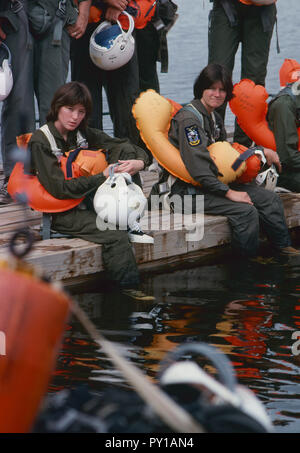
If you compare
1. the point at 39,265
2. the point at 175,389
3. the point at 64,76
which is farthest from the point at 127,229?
the point at 175,389

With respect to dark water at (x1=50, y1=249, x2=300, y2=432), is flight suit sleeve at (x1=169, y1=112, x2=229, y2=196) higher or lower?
higher

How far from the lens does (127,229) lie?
514 centimetres

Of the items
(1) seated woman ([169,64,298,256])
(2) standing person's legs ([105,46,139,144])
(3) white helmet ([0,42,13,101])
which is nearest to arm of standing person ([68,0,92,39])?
(2) standing person's legs ([105,46,139,144])

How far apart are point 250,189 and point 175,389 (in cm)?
420

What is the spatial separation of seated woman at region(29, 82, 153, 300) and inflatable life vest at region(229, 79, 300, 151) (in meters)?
1.60

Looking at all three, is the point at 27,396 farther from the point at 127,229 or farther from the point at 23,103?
the point at 23,103

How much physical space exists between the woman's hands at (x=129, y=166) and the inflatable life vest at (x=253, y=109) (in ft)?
5.40

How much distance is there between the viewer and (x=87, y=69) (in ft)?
20.6

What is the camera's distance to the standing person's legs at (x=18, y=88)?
18.5 feet

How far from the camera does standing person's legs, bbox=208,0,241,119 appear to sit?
686 centimetres

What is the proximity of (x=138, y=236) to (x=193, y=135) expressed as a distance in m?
0.86

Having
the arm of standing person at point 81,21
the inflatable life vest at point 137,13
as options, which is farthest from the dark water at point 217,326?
the inflatable life vest at point 137,13

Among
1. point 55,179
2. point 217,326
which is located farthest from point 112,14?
point 217,326

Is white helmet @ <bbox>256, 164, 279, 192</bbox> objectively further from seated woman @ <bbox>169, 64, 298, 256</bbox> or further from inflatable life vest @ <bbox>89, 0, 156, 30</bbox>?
inflatable life vest @ <bbox>89, 0, 156, 30</bbox>
